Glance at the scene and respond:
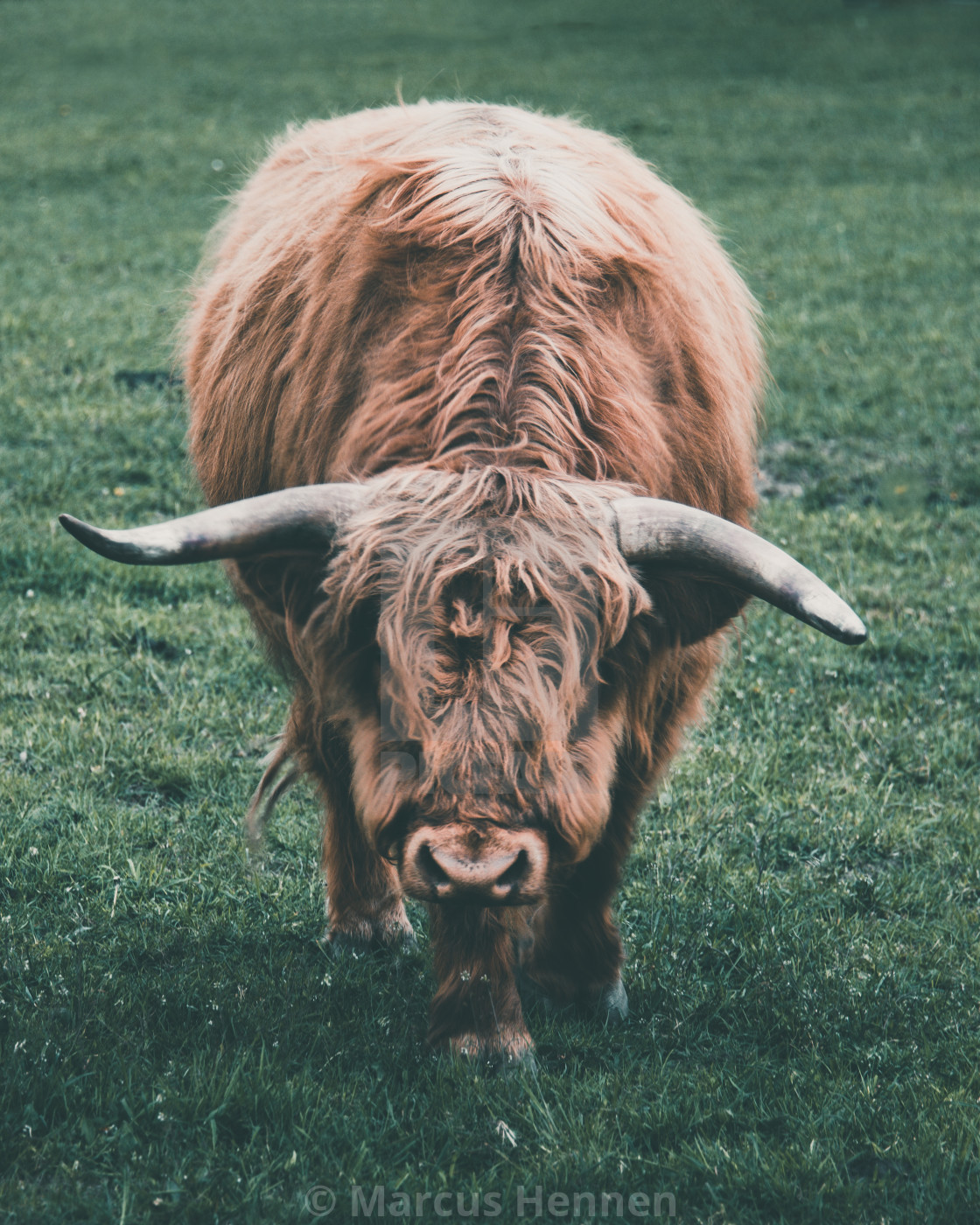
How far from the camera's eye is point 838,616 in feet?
7.68

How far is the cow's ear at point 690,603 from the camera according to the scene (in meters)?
2.69

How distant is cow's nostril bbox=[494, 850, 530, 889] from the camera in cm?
242

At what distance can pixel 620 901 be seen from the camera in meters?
4.02

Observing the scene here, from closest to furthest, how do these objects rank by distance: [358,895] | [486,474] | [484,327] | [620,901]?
[486,474]
[484,327]
[358,895]
[620,901]

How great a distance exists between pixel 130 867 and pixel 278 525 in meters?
1.92

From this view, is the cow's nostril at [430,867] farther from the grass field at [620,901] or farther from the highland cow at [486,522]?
the grass field at [620,901]

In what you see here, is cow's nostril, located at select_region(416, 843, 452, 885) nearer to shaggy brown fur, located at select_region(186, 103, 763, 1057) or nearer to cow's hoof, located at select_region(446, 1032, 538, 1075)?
shaggy brown fur, located at select_region(186, 103, 763, 1057)

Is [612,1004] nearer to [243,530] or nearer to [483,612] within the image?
[483,612]

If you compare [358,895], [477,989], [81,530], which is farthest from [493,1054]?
[81,530]

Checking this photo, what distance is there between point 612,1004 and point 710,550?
1622mm

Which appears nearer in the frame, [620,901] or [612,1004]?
[612,1004]

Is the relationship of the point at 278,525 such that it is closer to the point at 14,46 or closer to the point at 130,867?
the point at 130,867

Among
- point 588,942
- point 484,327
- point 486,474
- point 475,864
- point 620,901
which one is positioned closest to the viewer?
point 475,864

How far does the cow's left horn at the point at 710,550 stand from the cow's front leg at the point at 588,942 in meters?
1.20
